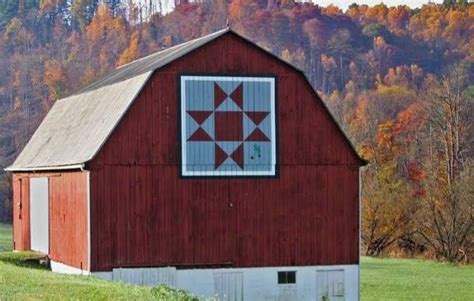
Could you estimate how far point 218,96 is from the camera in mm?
29766

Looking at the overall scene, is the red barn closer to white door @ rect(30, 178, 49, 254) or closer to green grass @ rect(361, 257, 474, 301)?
white door @ rect(30, 178, 49, 254)

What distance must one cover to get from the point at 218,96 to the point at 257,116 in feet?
4.09

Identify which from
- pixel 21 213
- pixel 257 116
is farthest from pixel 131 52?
pixel 257 116

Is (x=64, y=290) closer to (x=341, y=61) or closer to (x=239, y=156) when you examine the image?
(x=239, y=156)

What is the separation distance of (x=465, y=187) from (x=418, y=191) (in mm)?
10780

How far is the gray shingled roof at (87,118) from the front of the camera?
2952 centimetres

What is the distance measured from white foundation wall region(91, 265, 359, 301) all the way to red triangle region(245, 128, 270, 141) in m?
3.60

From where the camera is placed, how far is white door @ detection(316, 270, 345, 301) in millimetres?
30656

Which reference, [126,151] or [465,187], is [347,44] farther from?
[126,151]

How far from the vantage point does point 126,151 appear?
95.6ft

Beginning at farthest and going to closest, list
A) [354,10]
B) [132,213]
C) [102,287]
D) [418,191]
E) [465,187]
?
[354,10] → [418,191] → [465,187] → [132,213] → [102,287]

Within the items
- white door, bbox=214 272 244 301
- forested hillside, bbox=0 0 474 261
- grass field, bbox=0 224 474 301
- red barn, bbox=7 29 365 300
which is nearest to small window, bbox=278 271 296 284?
red barn, bbox=7 29 365 300

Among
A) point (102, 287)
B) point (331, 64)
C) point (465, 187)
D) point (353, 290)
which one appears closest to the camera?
point (102, 287)

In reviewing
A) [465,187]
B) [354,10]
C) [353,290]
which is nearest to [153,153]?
[353,290]
